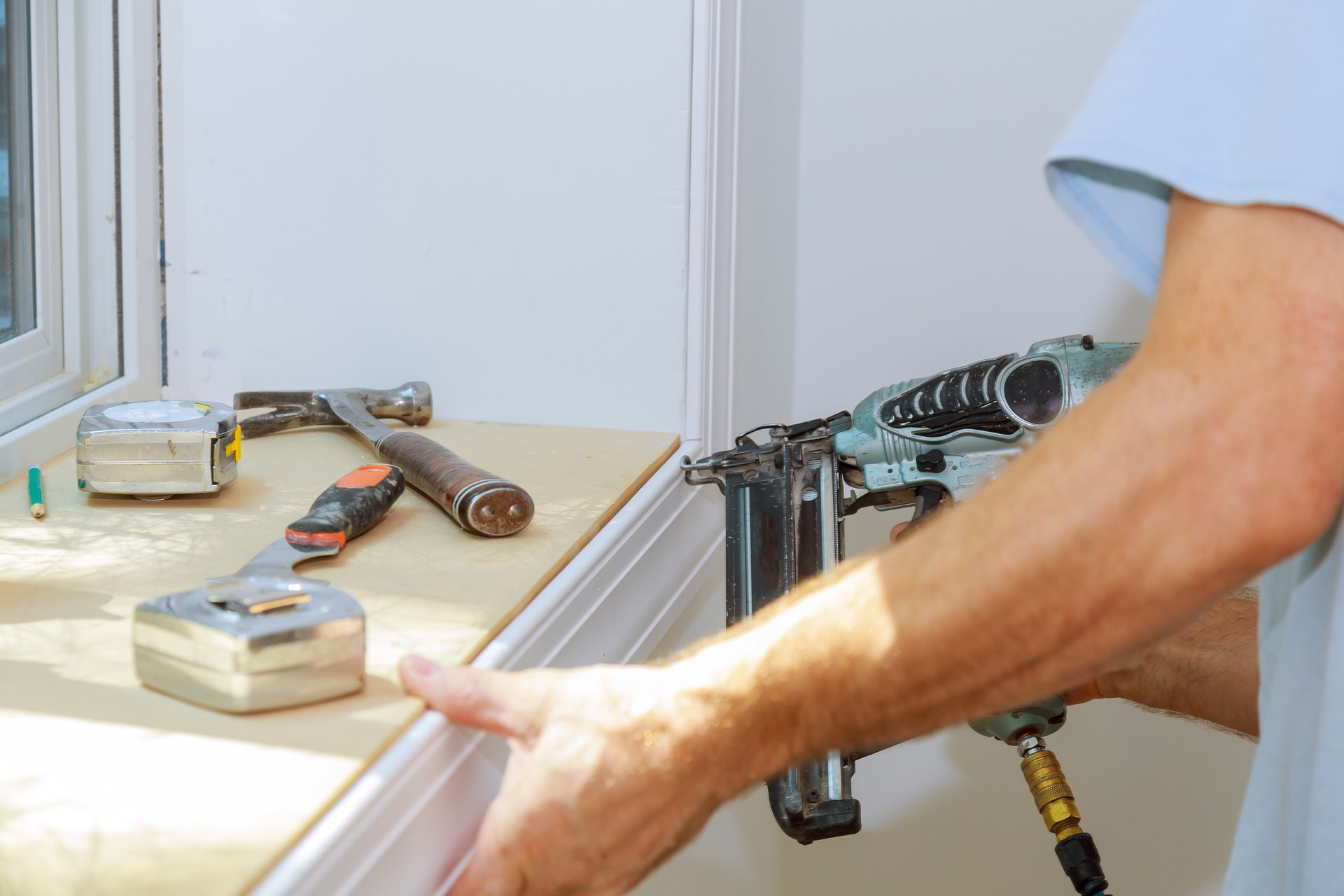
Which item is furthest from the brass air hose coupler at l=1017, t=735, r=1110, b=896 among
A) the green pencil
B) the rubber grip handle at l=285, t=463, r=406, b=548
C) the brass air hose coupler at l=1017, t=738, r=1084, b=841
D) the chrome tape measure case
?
the green pencil

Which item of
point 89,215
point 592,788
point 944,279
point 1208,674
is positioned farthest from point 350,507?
Result: point 944,279

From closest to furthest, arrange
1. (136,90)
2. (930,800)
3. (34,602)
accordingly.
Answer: (34,602) < (136,90) < (930,800)

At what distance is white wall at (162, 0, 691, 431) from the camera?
105cm

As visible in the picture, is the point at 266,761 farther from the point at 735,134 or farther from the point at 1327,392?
the point at 735,134

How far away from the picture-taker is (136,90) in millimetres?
1081

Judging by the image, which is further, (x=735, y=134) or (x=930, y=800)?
(x=930, y=800)

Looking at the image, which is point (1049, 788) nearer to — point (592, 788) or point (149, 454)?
point (592, 788)

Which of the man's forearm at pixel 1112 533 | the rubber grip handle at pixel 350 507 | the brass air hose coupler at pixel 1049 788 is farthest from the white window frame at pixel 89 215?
the brass air hose coupler at pixel 1049 788

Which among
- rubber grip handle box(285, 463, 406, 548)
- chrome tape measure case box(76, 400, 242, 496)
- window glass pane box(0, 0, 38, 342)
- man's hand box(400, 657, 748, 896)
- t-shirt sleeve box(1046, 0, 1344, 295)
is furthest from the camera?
window glass pane box(0, 0, 38, 342)

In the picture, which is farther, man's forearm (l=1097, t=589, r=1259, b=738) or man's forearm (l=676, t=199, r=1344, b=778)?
man's forearm (l=1097, t=589, r=1259, b=738)

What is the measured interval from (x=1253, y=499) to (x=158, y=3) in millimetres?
1131

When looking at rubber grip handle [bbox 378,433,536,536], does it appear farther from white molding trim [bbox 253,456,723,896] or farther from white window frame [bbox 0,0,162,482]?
white window frame [bbox 0,0,162,482]

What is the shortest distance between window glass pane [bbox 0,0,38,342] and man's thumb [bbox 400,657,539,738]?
2.27 feet

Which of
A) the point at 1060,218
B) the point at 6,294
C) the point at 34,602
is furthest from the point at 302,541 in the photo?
the point at 1060,218
